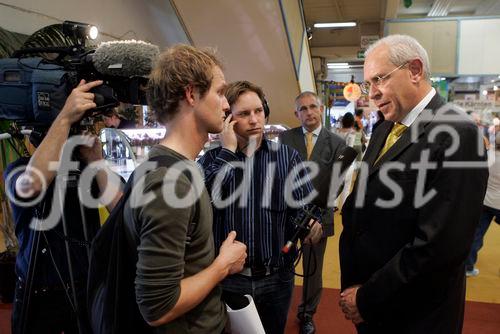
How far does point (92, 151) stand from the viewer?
51.6 inches

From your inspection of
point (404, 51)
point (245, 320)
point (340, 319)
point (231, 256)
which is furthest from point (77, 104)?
point (340, 319)

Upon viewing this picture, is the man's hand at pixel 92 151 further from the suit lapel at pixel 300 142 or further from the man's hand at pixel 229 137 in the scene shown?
the suit lapel at pixel 300 142

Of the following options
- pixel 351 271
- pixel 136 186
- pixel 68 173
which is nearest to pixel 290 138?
pixel 351 271

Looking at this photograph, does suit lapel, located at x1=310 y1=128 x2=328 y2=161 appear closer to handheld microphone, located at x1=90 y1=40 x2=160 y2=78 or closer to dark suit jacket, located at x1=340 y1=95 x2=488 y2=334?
dark suit jacket, located at x1=340 y1=95 x2=488 y2=334

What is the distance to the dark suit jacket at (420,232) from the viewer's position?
A: 4.00ft

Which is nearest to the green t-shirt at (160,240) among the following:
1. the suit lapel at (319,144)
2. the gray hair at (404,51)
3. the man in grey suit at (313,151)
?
the gray hair at (404,51)

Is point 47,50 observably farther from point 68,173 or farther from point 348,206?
point 348,206

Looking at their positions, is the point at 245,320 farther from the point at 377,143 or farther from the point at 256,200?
the point at 377,143

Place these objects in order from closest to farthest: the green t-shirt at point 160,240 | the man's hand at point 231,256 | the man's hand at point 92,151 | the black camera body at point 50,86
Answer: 1. the green t-shirt at point 160,240
2. the man's hand at point 231,256
3. the black camera body at point 50,86
4. the man's hand at point 92,151

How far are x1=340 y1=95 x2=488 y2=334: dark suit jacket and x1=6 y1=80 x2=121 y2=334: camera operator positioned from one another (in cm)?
94

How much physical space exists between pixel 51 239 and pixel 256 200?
807mm

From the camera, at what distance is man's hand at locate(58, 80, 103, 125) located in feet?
3.63

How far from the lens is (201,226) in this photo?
0.96m

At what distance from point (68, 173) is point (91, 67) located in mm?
350
